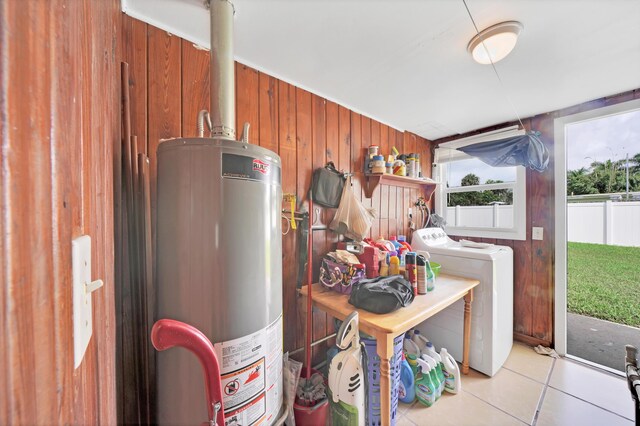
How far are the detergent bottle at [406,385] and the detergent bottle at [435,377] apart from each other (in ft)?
0.45

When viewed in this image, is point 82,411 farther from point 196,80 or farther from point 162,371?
point 196,80

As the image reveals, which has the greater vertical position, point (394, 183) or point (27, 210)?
point (394, 183)

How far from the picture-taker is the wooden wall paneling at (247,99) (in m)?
1.49

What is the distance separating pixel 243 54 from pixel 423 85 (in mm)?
1230

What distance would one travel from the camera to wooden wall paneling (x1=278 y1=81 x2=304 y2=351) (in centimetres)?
168

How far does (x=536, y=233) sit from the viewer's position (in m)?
2.27

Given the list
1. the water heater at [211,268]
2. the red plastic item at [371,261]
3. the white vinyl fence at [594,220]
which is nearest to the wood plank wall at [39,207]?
the water heater at [211,268]

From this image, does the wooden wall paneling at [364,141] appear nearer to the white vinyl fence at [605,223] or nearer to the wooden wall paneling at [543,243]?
the wooden wall paneling at [543,243]

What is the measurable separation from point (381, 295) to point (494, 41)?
143 cm

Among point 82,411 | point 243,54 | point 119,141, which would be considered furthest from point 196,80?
point 82,411

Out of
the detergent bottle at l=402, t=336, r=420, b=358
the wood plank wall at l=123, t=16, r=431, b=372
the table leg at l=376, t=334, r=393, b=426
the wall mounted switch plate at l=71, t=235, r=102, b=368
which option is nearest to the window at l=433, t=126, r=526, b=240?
the wood plank wall at l=123, t=16, r=431, b=372

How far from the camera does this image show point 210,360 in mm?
656

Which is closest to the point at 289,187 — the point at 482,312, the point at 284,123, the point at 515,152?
the point at 284,123

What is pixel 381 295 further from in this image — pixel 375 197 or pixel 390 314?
pixel 375 197
